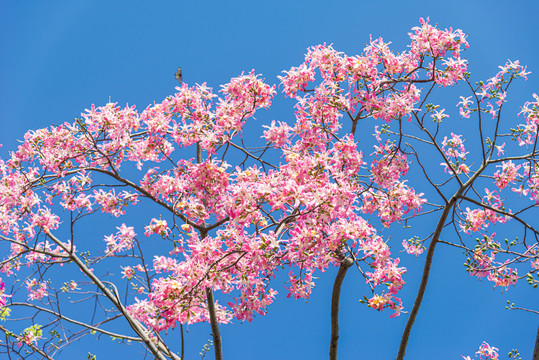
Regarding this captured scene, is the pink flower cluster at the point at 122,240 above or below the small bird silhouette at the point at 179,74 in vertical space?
below

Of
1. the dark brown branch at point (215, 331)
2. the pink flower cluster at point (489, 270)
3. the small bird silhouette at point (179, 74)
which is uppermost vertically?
the small bird silhouette at point (179, 74)

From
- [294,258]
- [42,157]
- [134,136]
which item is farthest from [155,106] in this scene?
[294,258]

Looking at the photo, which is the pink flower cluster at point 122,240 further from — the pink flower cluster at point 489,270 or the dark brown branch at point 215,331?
the pink flower cluster at point 489,270

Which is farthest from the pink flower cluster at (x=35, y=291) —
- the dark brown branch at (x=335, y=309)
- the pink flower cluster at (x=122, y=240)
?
the dark brown branch at (x=335, y=309)

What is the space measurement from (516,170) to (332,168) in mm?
3000

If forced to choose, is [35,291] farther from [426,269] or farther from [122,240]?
[426,269]

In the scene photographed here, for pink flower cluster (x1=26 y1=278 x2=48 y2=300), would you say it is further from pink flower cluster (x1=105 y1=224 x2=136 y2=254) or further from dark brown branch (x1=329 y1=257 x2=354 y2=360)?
dark brown branch (x1=329 y1=257 x2=354 y2=360)

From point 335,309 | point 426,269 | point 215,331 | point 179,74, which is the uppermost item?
point 179,74

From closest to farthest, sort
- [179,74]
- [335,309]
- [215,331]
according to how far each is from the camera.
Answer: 1. [215,331]
2. [335,309]
3. [179,74]

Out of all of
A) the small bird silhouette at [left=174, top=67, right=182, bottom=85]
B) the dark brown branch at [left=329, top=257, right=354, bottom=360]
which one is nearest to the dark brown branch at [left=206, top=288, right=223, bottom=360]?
the dark brown branch at [left=329, top=257, right=354, bottom=360]

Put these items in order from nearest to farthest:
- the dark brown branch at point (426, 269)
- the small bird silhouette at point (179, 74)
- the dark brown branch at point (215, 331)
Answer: the dark brown branch at point (215, 331)
the dark brown branch at point (426, 269)
the small bird silhouette at point (179, 74)

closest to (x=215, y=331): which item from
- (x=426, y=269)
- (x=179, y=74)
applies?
(x=426, y=269)

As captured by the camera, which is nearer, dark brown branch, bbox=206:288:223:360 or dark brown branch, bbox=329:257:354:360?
dark brown branch, bbox=206:288:223:360

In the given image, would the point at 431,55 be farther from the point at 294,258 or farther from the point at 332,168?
the point at 294,258
